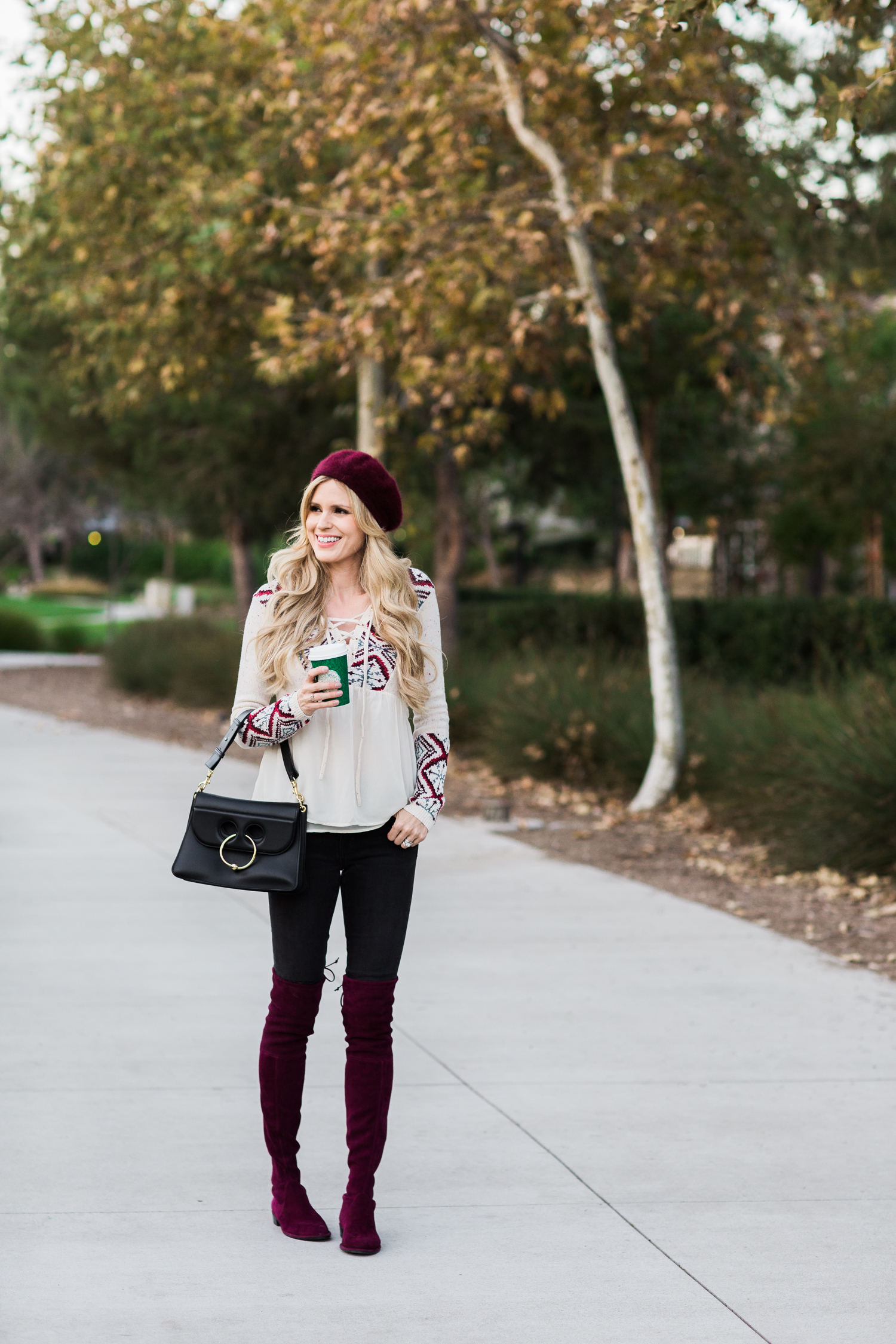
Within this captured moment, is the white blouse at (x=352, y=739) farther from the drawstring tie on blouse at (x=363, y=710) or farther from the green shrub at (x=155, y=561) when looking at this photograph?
the green shrub at (x=155, y=561)

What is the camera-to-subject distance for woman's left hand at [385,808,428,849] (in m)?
3.87

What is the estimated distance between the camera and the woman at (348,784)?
3.88 m

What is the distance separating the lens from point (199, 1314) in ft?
11.5

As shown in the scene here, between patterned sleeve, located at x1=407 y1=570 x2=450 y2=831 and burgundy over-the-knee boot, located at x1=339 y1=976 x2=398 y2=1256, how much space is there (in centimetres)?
43

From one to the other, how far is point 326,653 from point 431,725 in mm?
380

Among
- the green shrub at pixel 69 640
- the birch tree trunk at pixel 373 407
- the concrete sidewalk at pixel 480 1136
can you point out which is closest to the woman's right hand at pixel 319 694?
the concrete sidewalk at pixel 480 1136

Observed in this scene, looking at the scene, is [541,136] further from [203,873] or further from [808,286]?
[203,873]

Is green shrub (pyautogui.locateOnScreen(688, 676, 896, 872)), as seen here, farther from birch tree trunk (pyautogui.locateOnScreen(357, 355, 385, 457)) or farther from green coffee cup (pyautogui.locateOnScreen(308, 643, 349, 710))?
green coffee cup (pyautogui.locateOnScreen(308, 643, 349, 710))

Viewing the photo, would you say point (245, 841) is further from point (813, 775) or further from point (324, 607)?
point (813, 775)

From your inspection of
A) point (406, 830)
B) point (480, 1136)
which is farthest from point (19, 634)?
point (406, 830)

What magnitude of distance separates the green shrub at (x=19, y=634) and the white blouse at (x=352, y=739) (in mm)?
32244

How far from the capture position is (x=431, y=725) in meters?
4.07

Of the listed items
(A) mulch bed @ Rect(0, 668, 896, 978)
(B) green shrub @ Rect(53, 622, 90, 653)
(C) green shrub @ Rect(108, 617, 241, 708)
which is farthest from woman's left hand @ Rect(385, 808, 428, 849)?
(B) green shrub @ Rect(53, 622, 90, 653)

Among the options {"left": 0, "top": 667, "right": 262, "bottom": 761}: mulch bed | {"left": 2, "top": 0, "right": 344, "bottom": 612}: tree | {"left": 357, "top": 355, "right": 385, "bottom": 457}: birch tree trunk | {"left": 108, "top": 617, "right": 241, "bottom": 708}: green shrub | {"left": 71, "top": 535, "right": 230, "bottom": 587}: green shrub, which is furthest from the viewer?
{"left": 71, "top": 535, "right": 230, "bottom": 587}: green shrub
